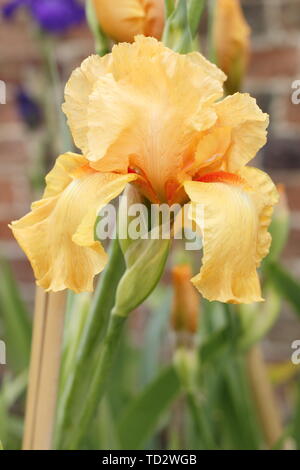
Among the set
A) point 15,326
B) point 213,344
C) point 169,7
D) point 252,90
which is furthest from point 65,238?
point 252,90

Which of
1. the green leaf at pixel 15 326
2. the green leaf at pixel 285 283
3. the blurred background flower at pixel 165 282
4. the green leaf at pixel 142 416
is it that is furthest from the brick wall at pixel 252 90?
the green leaf at pixel 142 416

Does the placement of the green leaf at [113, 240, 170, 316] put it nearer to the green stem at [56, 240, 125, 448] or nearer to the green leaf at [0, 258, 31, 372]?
the green stem at [56, 240, 125, 448]

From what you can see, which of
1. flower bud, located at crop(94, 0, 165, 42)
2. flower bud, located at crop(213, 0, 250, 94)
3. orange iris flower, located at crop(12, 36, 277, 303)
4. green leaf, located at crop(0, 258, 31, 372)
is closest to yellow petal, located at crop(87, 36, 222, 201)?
orange iris flower, located at crop(12, 36, 277, 303)

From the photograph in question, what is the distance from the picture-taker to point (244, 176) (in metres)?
0.41

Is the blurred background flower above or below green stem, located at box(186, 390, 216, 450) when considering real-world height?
above

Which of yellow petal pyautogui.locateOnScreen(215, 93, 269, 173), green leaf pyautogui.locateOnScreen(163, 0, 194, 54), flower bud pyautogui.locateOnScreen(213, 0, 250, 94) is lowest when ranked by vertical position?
yellow petal pyautogui.locateOnScreen(215, 93, 269, 173)

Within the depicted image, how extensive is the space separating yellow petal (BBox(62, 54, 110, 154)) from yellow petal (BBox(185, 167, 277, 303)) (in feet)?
0.23

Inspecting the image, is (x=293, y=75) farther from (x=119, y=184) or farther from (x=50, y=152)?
(x=119, y=184)

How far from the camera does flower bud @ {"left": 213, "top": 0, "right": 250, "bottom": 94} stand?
2.20 feet

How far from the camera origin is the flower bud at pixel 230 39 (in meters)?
0.67

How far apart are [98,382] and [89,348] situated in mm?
24

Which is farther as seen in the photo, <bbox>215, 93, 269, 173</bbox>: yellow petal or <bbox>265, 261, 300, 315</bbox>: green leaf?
<bbox>265, 261, 300, 315</bbox>: green leaf

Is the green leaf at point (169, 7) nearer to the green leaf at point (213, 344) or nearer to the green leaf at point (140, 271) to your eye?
the green leaf at point (140, 271)

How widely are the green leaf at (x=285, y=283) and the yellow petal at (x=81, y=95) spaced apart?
0.44m
